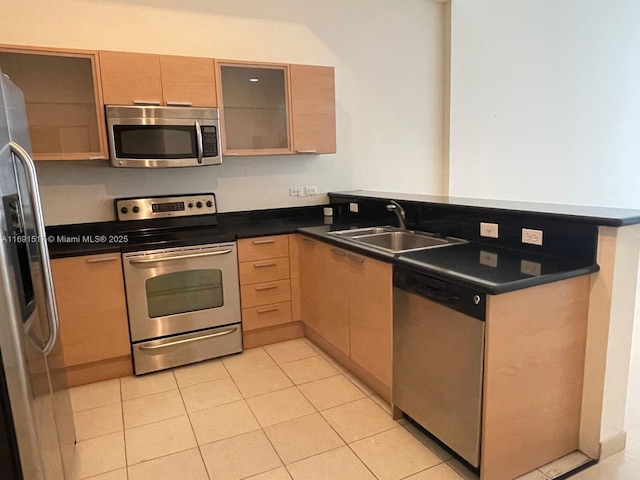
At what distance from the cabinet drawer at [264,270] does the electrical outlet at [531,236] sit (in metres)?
1.65

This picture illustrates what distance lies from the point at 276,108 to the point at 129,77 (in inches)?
40.4

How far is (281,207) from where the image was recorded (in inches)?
144

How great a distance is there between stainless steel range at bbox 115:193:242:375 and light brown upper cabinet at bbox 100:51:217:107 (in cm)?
72

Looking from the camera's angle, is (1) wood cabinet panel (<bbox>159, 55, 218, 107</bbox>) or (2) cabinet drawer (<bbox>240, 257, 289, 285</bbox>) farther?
(2) cabinet drawer (<bbox>240, 257, 289, 285</bbox>)

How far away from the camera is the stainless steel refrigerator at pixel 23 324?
3.75 feet

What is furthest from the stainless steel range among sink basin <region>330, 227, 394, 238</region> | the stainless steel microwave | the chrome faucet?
the chrome faucet

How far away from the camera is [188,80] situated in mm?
2889

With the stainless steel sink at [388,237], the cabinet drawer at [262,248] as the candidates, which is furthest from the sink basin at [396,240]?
the cabinet drawer at [262,248]

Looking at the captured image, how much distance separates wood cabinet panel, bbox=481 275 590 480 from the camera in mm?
1657

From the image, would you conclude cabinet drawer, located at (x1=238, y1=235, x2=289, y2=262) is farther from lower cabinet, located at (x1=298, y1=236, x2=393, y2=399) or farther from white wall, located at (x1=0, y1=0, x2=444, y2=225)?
white wall, located at (x1=0, y1=0, x2=444, y2=225)

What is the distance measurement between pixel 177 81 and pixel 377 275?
1847 millimetres

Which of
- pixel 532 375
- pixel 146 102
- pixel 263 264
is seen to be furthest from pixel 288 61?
pixel 532 375

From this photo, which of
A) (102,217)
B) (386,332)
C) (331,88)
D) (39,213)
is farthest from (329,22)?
(39,213)

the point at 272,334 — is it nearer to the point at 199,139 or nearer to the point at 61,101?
the point at 199,139
